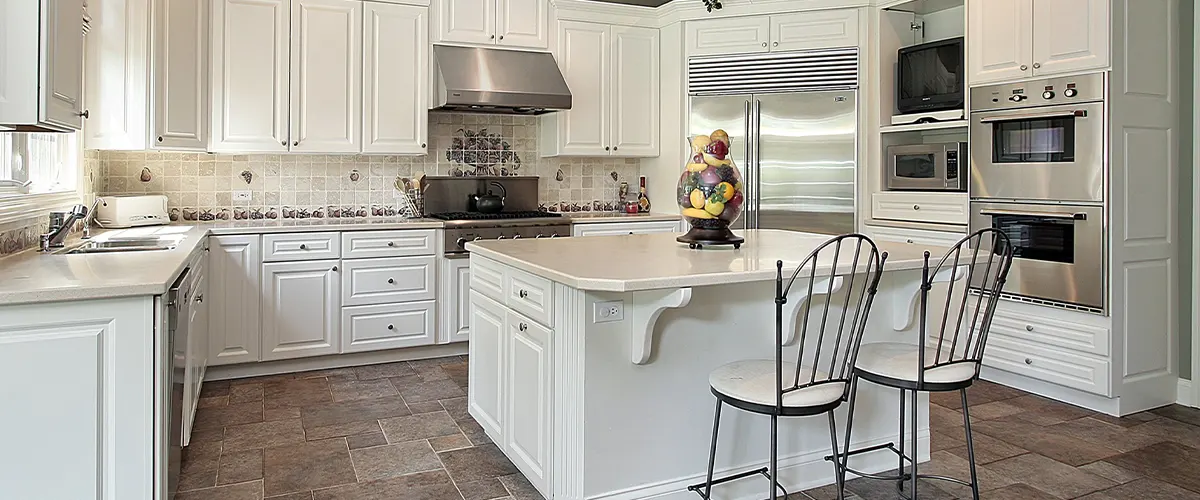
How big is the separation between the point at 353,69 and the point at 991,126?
3.53 metres

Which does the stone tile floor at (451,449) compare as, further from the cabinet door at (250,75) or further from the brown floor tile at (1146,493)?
the cabinet door at (250,75)

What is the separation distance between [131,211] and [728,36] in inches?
142

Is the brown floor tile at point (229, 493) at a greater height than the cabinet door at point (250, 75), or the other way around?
the cabinet door at point (250, 75)

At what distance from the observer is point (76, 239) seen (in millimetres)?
3541

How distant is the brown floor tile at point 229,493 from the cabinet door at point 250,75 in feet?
7.52

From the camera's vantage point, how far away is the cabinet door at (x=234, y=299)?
4.38m

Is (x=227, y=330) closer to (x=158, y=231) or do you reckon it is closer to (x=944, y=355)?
(x=158, y=231)

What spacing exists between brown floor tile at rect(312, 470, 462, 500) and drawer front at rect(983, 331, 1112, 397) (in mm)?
2946

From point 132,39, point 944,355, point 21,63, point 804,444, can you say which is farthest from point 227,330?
point 944,355

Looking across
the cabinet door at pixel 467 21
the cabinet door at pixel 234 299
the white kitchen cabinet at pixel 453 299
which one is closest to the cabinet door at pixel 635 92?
the cabinet door at pixel 467 21

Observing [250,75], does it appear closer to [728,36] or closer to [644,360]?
[728,36]

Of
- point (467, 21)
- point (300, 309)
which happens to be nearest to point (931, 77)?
point (467, 21)

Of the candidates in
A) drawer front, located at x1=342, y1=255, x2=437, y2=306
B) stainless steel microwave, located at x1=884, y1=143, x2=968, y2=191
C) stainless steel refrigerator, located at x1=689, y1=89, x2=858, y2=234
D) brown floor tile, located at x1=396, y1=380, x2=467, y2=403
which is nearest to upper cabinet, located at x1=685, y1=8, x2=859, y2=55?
stainless steel refrigerator, located at x1=689, y1=89, x2=858, y2=234

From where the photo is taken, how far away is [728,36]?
5.37 metres
